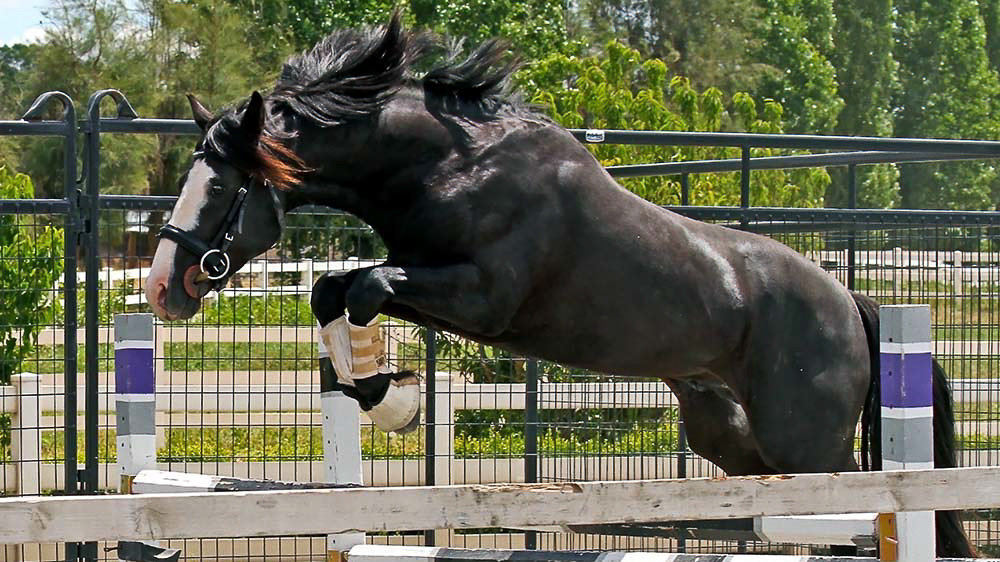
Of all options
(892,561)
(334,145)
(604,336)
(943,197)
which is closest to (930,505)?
(892,561)

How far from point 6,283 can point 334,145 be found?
523cm

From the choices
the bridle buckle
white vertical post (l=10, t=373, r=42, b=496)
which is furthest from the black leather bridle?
white vertical post (l=10, t=373, r=42, b=496)

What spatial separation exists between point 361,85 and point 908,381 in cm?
207

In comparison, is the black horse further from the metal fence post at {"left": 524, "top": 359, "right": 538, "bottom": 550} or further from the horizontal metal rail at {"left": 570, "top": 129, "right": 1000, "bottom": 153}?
the metal fence post at {"left": 524, "top": 359, "right": 538, "bottom": 550}

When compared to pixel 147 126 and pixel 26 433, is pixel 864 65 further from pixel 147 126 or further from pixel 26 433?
pixel 147 126

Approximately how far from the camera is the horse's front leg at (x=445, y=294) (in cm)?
451

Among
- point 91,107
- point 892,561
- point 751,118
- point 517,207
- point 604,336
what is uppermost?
point 751,118

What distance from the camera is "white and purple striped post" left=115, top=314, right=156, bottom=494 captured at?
4717 millimetres

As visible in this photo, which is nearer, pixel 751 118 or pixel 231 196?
pixel 231 196

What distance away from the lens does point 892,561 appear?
3895mm

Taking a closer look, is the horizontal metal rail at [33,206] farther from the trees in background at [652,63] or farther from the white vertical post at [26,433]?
the trees in background at [652,63]

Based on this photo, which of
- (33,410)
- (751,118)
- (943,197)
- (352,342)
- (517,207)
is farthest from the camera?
(943,197)

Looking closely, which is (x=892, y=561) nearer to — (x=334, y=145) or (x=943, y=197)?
(x=334, y=145)

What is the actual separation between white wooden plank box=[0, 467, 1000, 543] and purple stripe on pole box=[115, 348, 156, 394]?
167 cm
